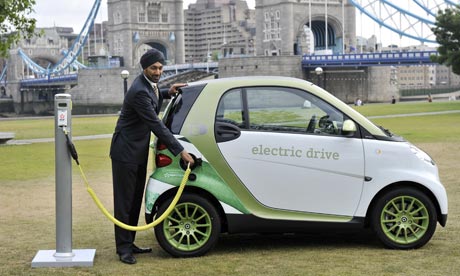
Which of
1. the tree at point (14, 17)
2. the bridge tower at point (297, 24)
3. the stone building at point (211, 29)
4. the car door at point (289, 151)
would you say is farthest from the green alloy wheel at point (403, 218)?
the stone building at point (211, 29)

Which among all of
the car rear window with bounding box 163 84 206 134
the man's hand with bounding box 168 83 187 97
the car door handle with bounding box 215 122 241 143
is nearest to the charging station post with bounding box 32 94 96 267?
the car rear window with bounding box 163 84 206 134

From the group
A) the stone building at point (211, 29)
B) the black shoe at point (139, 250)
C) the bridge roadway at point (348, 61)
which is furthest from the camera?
the stone building at point (211, 29)

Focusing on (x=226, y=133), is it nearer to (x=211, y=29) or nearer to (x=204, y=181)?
(x=204, y=181)

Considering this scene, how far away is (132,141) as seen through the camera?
22.5 ft

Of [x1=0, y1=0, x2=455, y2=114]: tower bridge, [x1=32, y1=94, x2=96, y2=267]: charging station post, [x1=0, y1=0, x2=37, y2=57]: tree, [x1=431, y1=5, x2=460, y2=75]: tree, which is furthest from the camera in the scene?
[x1=0, y1=0, x2=455, y2=114]: tower bridge

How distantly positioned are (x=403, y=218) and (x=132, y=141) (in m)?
2.59

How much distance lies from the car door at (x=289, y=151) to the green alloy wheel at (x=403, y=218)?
0.27 m

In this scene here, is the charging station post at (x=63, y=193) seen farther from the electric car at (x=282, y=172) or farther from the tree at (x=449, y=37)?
the tree at (x=449, y=37)

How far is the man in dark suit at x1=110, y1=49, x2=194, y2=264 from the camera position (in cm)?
678

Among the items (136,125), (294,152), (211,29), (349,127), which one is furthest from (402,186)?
(211,29)

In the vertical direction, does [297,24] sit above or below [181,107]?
above

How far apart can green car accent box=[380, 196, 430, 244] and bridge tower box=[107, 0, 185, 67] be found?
101 meters

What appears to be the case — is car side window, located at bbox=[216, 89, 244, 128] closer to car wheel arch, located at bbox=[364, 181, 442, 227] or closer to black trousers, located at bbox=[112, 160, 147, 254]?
black trousers, located at bbox=[112, 160, 147, 254]

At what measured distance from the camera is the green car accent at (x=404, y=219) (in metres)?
6.96
